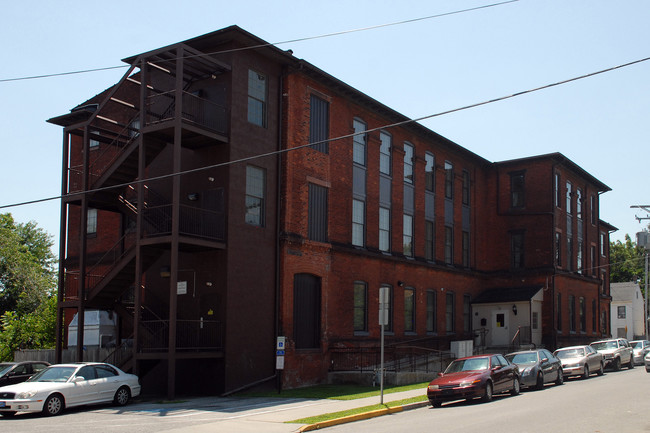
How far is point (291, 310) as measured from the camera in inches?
1031

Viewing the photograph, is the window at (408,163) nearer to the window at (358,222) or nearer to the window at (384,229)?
the window at (384,229)

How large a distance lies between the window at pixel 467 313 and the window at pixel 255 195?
716 inches

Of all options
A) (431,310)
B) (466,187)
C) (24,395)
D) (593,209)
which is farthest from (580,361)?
(593,209)

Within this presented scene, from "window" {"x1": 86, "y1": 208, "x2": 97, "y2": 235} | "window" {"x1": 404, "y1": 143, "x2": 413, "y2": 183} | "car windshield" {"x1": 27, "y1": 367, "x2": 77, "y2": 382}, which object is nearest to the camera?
"car windshield" {"x1": 27, "y1": 367, "x2": 77, "y2": 382}

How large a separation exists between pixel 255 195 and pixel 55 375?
932 cm

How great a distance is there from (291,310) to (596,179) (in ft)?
103

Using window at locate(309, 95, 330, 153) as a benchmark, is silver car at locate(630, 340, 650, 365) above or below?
below

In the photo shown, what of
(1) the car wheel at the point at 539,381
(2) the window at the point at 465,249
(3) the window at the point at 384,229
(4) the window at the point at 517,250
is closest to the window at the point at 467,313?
(2) the window at the point at 465,249

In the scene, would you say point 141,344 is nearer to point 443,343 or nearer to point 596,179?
point 443,343

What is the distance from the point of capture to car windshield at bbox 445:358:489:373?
2156cm

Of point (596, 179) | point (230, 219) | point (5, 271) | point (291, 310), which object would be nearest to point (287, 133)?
point (230, 219)

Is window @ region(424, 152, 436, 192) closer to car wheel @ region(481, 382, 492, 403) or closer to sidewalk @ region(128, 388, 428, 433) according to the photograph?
sidewalk @ region(128, 388, 428, 433)

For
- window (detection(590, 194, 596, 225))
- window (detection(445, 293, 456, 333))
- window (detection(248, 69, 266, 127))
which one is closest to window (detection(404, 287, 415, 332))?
window (detection(445, 293, 456, 333))

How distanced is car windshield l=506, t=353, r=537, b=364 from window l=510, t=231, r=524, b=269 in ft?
58.7
